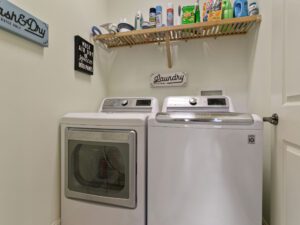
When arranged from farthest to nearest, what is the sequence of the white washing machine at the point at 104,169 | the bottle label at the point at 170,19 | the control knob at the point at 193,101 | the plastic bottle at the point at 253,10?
the bottle label at the point at 170,19 < the control knob at the point at 193,101 < the plastic bottle at the point at 253,10 < the white washing machine at the point at 104,169

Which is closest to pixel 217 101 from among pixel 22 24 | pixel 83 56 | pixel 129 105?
pixel 129 105

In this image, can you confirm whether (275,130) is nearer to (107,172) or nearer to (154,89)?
(107,172)

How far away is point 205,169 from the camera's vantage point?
1120 millimetres

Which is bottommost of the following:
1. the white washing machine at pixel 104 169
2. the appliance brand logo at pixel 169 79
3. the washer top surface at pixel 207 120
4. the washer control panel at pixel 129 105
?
the white washing machine at pixel 104 169

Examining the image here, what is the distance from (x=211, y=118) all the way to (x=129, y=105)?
91 cm

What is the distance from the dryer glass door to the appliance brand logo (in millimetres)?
948

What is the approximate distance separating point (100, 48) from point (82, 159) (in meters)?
1.20

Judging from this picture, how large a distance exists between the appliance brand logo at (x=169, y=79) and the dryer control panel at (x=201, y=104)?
0.93ft

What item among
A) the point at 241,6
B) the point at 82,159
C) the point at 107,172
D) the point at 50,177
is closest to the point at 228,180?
the point at 107,172

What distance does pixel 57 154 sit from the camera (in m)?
1.40

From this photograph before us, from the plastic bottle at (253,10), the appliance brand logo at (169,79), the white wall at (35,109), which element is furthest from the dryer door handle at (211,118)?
the plastic bottle at (253,10)

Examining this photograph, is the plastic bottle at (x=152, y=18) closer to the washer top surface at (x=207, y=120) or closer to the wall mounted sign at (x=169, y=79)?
the wall mounted sign at (x=169, y=79)

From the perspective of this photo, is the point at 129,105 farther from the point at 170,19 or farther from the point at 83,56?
the point at 170,19

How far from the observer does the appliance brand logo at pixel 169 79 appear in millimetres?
1994
